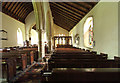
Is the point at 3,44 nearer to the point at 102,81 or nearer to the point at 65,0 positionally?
the point at 65,0

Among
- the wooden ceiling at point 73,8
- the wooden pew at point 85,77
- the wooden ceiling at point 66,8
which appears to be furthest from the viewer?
the wooden ceiling at point 66,8

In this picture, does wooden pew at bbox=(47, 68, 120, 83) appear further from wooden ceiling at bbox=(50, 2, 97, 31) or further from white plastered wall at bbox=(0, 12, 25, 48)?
white plastered wall at bbox=(0, 12, 25, 48)

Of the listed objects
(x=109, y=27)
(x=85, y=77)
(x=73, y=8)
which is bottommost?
(x=85, y=77)

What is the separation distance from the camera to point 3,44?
9211 millimetres

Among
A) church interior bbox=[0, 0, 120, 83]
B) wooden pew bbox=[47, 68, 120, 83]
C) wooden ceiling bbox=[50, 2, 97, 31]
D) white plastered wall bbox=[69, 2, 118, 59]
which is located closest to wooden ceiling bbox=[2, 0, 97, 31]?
wooden ceiling bbox=[50, 2, 97, 31]

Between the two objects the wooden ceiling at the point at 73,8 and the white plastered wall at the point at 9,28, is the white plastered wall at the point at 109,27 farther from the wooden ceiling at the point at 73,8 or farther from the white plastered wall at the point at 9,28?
the white plastered wall at the point at 9,28

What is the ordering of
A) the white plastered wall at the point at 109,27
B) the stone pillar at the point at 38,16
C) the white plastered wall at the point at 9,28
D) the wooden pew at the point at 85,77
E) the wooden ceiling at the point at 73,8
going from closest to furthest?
the wooden pew at the point at 85,77 < the white plastered wall at the point at 109,27 < the stone pillar at the point at 38,16 < the wooden ceiling at the point at 73,8 < the white plastered wall at the point at 9,28

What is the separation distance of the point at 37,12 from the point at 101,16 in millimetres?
4141

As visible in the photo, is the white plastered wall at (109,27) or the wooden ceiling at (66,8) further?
the wooden ceiling at (66,8)

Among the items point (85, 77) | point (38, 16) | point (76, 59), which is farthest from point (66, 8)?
point (85, 77)

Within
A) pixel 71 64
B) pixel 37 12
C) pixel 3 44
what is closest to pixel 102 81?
pixel 71 64

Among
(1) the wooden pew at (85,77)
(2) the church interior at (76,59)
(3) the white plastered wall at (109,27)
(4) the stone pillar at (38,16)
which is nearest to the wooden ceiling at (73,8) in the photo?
(2) the church interior at (76,59)

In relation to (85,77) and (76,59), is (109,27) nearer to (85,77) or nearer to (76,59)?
(76,59)

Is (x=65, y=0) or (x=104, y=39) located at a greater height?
(x=65, y=0)
